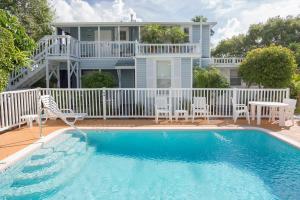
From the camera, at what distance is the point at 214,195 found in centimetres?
491

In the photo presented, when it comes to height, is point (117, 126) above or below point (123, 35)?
below

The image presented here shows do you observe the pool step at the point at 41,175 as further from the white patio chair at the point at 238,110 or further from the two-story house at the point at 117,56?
the two-story house at the point at 117,56

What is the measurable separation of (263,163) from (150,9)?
1560 cm

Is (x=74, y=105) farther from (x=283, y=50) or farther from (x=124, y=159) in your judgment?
(x=283, y=50)

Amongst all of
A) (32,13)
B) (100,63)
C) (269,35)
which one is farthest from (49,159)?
(269,35)

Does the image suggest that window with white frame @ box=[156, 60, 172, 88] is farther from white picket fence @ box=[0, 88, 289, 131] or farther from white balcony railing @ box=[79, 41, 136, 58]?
white balcony railing @ box=[79, 41, 136, 58]

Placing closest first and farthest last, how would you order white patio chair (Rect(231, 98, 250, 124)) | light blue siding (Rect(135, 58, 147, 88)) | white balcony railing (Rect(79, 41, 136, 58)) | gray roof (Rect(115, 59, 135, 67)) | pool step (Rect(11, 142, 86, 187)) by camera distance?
1. pool step (Rect(11, 142, 86, 187))
2. white patio chair (Rect(231, 98, 250, 124))
3. light blue siding (Rect(135, 58, 147, 88))
4. gray roof (Rect(115, 59, 135, 67))
5. white balcony railing (Rect(79, 41, 136, 58))

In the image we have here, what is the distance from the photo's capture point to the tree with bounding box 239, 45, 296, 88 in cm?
1200

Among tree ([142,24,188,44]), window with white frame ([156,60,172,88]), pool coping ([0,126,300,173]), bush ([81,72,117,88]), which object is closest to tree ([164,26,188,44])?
tree ([142,24,188,44])

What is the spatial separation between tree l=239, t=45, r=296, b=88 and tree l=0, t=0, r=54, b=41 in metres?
16.6

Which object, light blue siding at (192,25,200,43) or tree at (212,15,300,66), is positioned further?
tree at (212,15,300,66)

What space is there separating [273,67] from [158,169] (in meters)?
8.47

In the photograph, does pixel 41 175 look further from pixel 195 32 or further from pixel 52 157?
pixel 195 32

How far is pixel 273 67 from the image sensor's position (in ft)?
39.6
